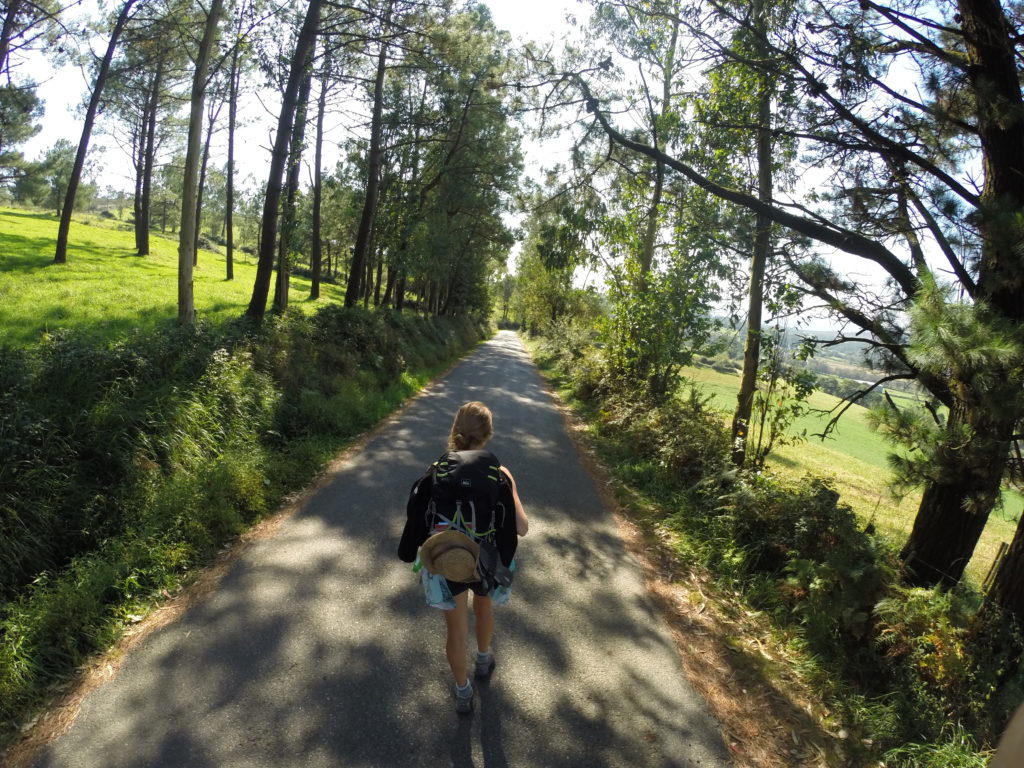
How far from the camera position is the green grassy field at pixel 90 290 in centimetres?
1034

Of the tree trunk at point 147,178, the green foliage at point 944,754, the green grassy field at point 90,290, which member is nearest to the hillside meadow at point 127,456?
the green grassy field at point 90,290

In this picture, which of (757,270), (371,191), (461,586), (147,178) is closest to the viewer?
(461,586)

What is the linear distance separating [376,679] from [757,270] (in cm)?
873

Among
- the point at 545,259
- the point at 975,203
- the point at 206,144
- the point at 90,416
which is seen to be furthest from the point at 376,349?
the point at 206,144

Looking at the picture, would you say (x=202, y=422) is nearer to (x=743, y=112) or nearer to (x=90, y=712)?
(x=90, y=712)

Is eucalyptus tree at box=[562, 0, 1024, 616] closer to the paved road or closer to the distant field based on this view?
the distant field

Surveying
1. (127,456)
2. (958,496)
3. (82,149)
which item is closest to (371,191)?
(82,149)

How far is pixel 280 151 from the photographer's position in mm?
11242

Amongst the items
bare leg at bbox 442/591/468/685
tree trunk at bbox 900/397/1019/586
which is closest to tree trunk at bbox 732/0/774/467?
tree trunk at bbox 900/397/1019/586

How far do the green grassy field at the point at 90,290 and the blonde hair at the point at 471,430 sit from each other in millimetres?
8788

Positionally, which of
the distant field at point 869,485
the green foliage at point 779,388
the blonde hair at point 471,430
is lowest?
the distant field at point 869,485

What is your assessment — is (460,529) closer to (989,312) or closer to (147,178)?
(989,312)

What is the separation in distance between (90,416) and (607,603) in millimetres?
5395

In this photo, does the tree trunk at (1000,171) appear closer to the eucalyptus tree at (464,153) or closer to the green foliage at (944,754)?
the green foliage at (944,754)
